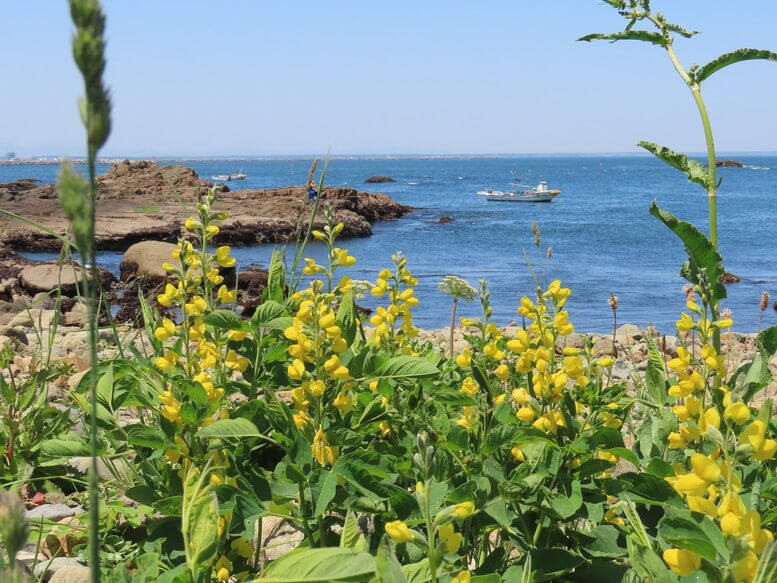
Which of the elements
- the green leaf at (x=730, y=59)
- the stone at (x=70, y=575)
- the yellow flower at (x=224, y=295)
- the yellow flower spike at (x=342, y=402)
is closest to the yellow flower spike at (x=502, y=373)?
the yellow flower spike at (x=342, y=402)

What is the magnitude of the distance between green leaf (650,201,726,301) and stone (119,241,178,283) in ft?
56.2

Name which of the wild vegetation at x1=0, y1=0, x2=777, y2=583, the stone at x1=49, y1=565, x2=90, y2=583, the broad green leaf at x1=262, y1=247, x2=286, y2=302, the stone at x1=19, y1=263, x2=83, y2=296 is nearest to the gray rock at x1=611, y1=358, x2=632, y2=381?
the wild vegetation at x1=0, y1=0, x2=777, y2=583

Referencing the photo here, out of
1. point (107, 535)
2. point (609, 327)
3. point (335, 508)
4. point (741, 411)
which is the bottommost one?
point (609, 327)

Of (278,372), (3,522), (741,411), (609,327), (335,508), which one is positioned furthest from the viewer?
(609,327)

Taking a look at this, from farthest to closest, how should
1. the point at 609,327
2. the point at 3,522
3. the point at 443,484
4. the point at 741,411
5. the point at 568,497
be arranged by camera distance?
1. the point at 609,327
2. the point at 568,497
3. the point at 443,484
4. the point at 741,411
5. the point at 3,522

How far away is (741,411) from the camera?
1.32 m

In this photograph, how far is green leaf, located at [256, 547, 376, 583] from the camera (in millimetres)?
1129

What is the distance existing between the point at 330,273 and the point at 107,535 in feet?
3.44

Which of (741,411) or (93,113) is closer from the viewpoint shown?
(93,113)

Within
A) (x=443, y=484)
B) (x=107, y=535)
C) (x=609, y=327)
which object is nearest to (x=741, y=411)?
(x=443, y=484)

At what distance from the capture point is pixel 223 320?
2.25 metres

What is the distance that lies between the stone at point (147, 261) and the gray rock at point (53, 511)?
15752 millimetres

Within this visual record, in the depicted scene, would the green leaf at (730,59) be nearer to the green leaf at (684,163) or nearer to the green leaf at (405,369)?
the green leaf at (684,163)

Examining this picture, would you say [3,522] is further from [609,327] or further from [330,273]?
[609,327]
